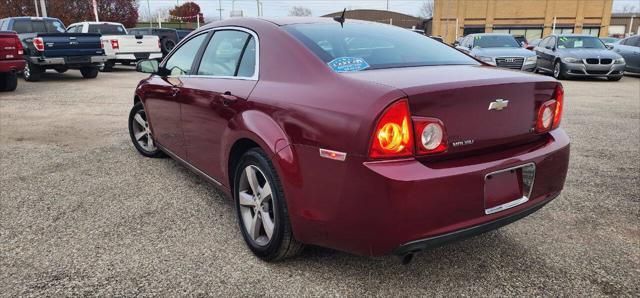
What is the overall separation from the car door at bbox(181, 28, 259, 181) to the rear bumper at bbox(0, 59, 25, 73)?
335 inches

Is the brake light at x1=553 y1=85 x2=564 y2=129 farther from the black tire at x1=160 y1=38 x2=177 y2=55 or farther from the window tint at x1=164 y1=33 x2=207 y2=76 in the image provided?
the black tire at x1=160 y1=38 x2=177 y2=55

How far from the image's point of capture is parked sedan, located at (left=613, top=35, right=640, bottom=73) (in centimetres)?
1548

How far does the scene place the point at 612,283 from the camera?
2619mm

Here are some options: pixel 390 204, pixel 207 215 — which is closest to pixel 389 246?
pixel 390 204

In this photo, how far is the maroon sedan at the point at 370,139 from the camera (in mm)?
2146

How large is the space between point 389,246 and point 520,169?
85 centimetres

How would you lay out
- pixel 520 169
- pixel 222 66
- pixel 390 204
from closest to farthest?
1. pixel 390 204
2. pixel 520 169
3. pixel 222 66

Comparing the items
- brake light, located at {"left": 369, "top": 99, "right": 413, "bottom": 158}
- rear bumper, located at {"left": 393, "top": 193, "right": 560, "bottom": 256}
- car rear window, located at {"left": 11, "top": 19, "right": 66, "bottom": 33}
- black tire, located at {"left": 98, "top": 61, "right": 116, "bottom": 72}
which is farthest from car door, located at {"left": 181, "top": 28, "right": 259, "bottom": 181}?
black tire, located at {"left": 98, "top": 61, "right": 116, "bottom": 72}

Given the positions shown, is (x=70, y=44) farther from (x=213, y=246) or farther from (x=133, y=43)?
(x=213, y=246)

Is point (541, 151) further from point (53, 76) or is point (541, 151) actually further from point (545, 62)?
point (53, 76)

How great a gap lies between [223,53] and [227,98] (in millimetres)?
586

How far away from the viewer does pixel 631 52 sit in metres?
15.7

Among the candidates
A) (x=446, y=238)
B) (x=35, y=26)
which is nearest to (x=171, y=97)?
(x=446, y=238)

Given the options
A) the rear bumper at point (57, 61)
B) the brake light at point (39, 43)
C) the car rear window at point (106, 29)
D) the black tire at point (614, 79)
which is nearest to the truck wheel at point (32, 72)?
the rear bumper at point (57, 61)
